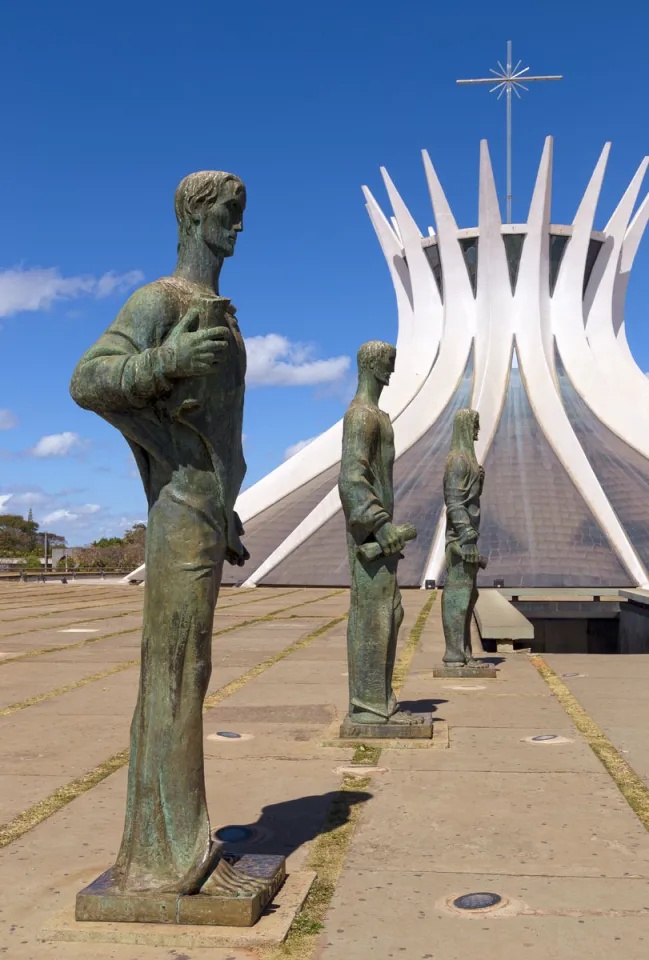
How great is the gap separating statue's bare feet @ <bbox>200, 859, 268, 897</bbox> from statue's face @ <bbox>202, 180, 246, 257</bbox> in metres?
2.14

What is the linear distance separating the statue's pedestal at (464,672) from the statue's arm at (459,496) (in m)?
1.19

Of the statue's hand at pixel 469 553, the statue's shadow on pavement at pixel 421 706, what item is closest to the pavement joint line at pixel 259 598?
the statue's hand at pixel 469 553

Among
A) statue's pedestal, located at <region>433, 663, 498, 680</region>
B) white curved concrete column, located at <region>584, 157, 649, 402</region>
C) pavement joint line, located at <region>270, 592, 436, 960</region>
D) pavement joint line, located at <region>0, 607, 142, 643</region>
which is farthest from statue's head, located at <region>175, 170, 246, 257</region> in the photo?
white curved concrete column, located at <region>584, 157, 649, 402</region>

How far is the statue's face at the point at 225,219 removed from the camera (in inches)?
137

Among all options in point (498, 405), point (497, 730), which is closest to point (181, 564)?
point (497, 730)

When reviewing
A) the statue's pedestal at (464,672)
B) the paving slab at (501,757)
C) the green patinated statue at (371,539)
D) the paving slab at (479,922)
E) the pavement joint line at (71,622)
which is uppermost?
the green patinated statue at (371,539)

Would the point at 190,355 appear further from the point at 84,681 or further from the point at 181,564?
the point at 84,681

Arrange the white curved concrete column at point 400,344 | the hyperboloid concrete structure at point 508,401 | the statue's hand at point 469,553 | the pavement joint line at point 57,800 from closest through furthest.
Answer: the pavement joint line at point 57,800 < the statue's hand at point 469,553 < the hyperboloid concrete structure at point 508,401 < the white curved concrete column at point 400,344

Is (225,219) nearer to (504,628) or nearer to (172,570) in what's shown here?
(172,570)

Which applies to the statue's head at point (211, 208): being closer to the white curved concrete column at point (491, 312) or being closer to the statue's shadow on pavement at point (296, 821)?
the statue's shadow on pavement at point (296, 821)

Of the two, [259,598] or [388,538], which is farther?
[259,598]

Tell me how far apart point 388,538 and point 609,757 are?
69.5 inches

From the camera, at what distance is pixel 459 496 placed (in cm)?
873

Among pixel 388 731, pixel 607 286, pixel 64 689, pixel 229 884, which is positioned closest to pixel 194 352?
pixel 229 884
